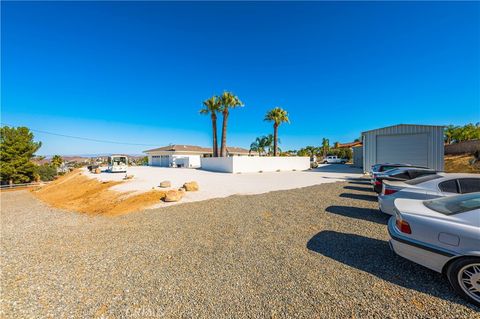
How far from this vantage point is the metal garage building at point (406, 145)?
47.9ft

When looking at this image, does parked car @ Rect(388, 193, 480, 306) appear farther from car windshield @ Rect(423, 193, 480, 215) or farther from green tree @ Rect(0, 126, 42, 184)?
green tree @ Rect(0, 126, 42, 184)

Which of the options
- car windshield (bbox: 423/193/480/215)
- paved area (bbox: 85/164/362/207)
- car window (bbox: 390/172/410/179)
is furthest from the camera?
paved area (bbox: 85/164/362/207)

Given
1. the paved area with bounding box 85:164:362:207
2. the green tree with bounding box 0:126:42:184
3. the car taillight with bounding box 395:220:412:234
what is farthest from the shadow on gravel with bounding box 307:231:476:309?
the green tree with bounding box 0:126:42:184

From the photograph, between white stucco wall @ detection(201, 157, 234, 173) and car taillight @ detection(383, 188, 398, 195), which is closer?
car taillight @ detection(383, 188, 398, 195)

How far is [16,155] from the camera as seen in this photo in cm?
2272

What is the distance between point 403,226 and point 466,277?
0.74m

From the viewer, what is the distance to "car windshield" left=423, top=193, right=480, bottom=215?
258cm

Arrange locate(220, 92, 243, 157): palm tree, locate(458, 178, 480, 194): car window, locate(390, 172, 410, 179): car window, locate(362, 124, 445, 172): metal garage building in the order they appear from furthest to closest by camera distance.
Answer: locate(220, 92, 243, 157): palm tree → locate(362, 124, 445, 172): metal garage building → locate(390, 172, 410, 179): car window → locate(458, 178, 480, 194): car window

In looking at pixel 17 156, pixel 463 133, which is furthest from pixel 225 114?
pixel 463 133

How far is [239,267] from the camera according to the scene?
3025 millimetres

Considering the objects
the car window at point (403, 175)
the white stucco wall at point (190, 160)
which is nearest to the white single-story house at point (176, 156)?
the white stucco wall at point (190, 160)

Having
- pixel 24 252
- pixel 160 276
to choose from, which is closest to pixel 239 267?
pixel 160 276

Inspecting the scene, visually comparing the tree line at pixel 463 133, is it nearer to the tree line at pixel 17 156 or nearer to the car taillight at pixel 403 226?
the car taillight at pixel 403 226

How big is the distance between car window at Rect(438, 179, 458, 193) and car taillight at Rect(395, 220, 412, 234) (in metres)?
2.47
